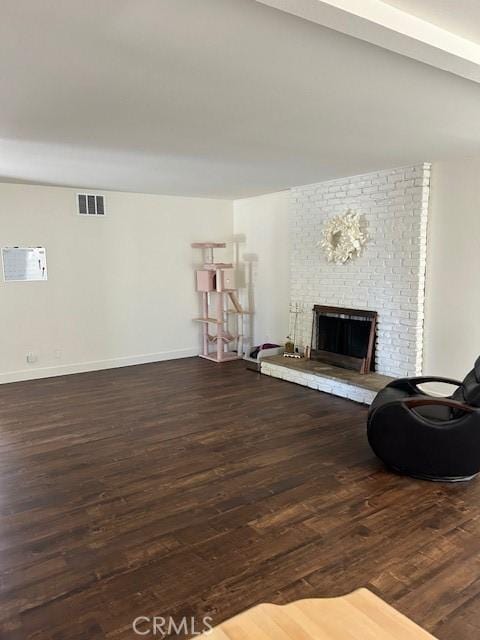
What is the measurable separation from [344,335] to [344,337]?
24mm

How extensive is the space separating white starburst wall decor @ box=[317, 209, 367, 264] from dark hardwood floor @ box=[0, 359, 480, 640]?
1.86 metres

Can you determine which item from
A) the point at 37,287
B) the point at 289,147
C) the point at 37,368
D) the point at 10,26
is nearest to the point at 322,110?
the point at 289,147

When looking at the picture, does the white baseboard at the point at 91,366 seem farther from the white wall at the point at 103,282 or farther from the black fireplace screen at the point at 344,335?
the black fireplace screen at the point at 344,335

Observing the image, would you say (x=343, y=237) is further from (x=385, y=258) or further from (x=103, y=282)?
(x=103, y=282)

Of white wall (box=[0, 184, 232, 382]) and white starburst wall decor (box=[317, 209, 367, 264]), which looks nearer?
white starburst wall decor (box=[317, 209, 367, 264])

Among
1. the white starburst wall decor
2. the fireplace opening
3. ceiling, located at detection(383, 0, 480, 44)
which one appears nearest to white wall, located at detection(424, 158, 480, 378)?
the fireplace opening

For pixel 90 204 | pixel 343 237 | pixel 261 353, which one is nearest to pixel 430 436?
pixel 343 237

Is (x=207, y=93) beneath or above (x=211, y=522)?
above

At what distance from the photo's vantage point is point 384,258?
4.91 m

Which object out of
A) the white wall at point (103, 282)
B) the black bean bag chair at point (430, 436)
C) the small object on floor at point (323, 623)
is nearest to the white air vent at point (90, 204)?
the white wall at point (103, 282)

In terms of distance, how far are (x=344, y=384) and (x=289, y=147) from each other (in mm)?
2481

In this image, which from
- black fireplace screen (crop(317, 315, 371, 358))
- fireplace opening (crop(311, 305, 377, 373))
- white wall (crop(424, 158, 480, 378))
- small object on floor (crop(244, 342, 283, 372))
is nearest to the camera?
white wall (crop(424, 158, 480, 378))

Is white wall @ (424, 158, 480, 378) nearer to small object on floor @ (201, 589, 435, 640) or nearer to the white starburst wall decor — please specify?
the white starburst wall decor

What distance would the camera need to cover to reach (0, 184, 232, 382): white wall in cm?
562
